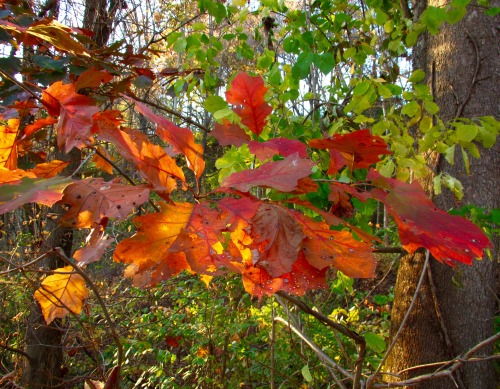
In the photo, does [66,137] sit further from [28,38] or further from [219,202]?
[28,38]

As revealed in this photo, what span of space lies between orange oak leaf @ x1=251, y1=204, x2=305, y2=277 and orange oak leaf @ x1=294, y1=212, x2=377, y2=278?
50 mm

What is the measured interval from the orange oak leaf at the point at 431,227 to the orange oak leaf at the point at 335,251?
58mm

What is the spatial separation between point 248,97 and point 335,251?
295mm

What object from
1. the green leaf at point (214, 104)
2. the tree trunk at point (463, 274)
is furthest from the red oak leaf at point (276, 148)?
the tree trunk at point (463, 274)

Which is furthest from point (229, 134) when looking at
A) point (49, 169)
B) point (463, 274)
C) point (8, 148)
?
point (463, 274)

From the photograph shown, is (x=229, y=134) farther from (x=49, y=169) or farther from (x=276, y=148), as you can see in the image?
(x=49, y=169)

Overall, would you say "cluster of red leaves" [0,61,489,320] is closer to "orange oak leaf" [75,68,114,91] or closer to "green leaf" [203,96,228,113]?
"orange oak leaf" [75,68,114,91]

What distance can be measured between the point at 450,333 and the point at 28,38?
1843 mm

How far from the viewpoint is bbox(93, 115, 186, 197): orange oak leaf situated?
1.44 feet

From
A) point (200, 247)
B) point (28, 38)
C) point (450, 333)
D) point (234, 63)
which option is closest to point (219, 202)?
point (200, 247)

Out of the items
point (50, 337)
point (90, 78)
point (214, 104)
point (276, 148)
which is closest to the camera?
point (276, 148)

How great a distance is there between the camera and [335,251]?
490mm

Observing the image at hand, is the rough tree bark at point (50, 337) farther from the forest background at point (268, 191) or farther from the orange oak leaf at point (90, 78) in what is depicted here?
the orange oak leaf at point (90, 78)

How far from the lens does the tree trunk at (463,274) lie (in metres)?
1.64
